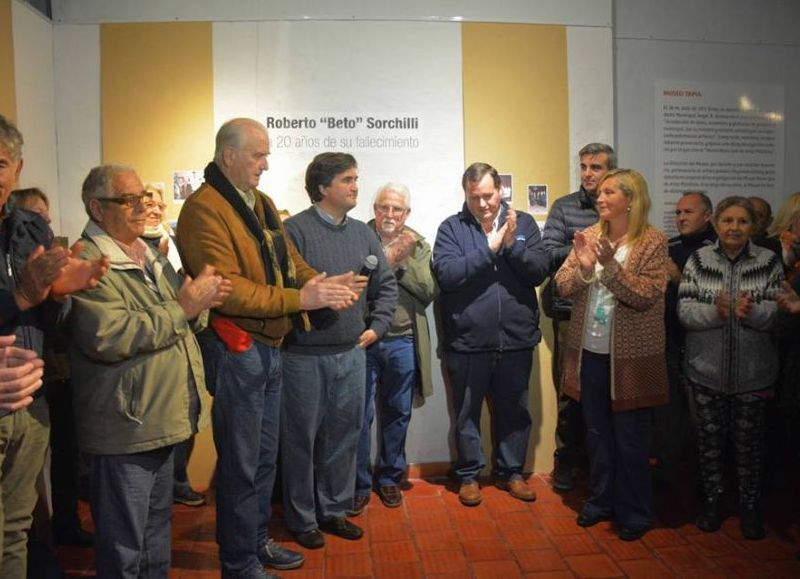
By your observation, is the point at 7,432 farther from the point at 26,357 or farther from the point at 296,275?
the point at 296,275

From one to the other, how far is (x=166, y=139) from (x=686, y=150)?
10.6 feet

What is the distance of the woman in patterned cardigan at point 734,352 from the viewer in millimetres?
2951

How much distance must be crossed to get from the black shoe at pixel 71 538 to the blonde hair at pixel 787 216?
394 centimetres

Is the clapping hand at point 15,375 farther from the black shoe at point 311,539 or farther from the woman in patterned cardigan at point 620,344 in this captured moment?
the woman in patterned cardigan at point 620,344

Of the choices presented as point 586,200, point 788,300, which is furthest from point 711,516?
point 586,200

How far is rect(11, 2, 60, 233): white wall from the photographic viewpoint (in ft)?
10.6

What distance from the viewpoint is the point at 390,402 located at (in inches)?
139

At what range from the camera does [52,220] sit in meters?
3.50

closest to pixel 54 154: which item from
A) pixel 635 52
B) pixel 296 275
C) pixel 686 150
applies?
pixel 296 275

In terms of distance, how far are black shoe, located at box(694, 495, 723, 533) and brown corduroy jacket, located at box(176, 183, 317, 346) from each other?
2.24m

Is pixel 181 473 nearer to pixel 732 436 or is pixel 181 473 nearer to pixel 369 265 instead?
pixel 369 265

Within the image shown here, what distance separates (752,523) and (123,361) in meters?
2.86

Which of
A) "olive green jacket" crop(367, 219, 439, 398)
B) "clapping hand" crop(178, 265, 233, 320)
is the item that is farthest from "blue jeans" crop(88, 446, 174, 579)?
"olive green jacket" crop(367, 219, 439, 398)

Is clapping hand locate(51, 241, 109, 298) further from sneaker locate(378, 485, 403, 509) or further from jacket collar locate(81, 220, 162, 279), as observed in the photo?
sneaker locate(378, 485, 403, 509)
